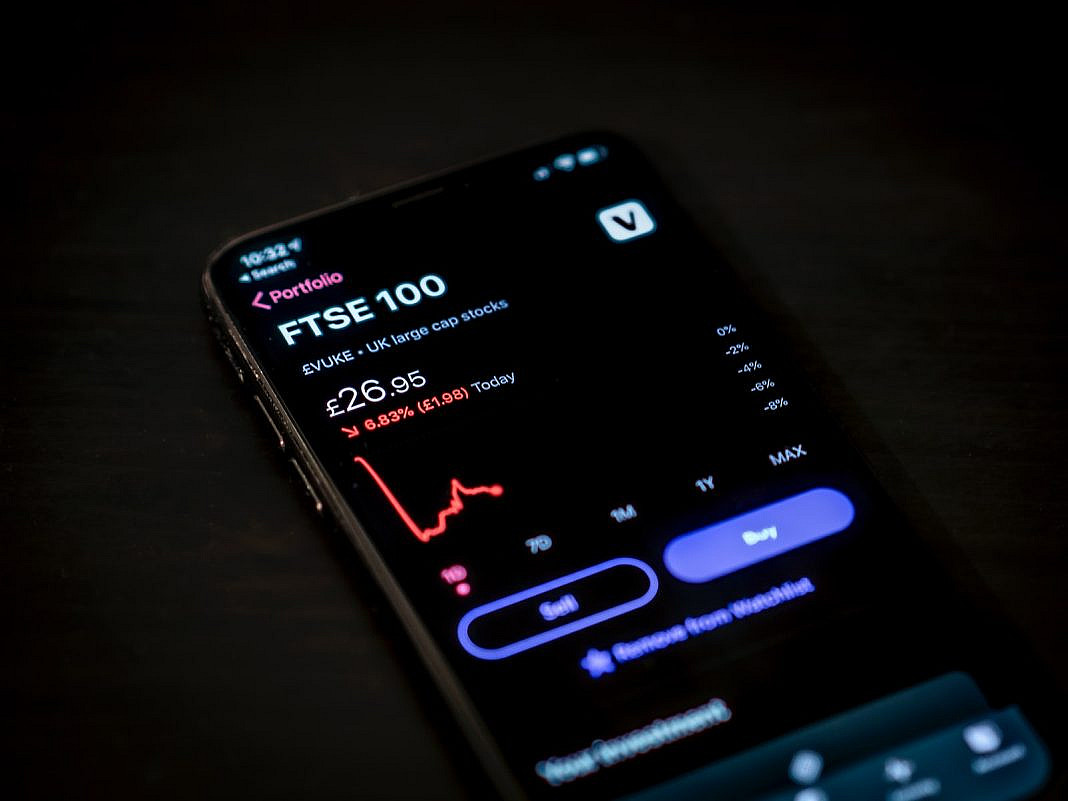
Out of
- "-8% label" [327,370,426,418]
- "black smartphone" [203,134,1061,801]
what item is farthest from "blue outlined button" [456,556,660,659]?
"-8% label" [327,370,426,418]

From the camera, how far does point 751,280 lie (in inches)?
21.8

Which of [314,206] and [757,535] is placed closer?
[757,535]

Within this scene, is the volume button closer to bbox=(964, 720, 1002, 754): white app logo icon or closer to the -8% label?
the -8% label

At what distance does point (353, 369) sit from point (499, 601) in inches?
5.0

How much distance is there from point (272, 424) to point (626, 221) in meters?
0.20

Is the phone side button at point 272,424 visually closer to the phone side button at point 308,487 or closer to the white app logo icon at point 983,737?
the phone side button at point 308,487

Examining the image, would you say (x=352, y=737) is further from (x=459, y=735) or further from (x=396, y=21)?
(x=396, y=21)

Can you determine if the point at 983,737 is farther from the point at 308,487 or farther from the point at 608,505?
the point at 308,487

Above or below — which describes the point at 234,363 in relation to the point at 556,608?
above

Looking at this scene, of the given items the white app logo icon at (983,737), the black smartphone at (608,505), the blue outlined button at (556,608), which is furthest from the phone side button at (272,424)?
the white app logo icon at (983,737)

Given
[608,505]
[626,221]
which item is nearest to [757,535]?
[608,505]

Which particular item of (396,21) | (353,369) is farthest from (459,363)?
(396,21)

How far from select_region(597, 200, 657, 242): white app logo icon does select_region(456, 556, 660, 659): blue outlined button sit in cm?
17

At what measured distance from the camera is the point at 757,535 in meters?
0.46
